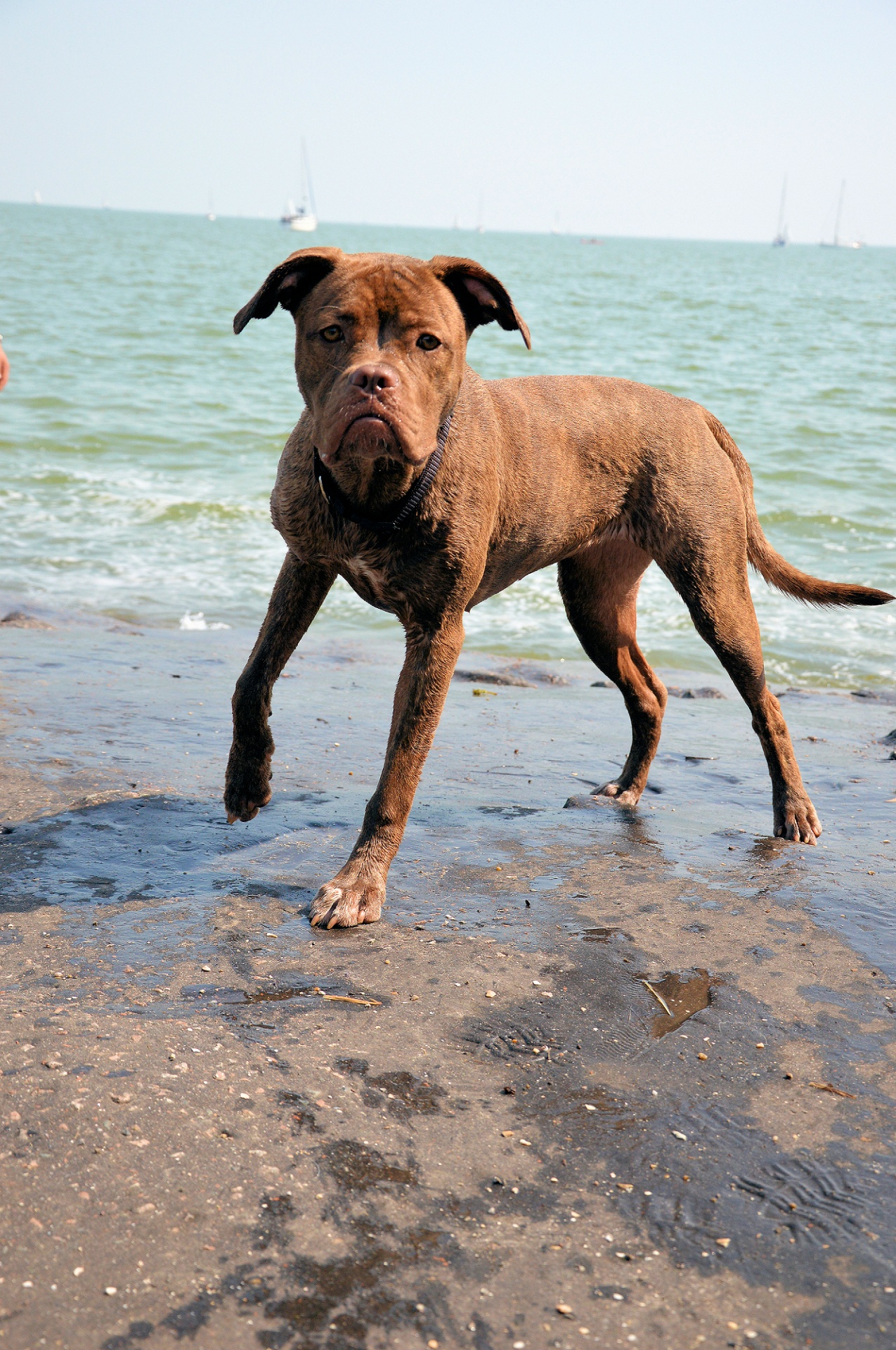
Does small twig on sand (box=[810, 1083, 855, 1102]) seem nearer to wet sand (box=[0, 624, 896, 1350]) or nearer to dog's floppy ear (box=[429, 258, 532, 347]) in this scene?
wet sand (box=[0, 624, 896, 1350])

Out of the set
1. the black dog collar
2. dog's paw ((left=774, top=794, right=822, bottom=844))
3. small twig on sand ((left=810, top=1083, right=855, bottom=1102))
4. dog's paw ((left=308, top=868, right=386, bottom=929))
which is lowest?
dog's paw ((left=774, top=794, right=822, bottom=844))

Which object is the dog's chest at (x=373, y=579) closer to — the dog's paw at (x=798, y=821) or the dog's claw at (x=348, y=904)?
the dog's claw at (x=348, y=904)

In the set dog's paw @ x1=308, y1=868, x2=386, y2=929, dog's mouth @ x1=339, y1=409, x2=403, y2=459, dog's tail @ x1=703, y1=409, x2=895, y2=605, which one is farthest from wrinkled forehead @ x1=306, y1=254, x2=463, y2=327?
dog's tail @ x1=703, y1=409, x2=895, y2=605

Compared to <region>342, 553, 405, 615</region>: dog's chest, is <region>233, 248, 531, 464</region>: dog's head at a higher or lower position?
higher

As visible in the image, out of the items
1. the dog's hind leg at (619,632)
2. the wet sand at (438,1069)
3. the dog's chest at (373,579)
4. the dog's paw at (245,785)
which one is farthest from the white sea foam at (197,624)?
the dog's chest at (373,579)

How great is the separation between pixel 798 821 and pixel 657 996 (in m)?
1.69

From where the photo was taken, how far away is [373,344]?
3.34 m

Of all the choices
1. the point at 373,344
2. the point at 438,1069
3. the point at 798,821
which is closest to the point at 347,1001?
the point at 438,1069

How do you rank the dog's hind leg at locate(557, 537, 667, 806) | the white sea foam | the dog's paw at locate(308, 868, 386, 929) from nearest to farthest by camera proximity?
1. the dog's paw at locate(308, 868, 386, 929)
2. the dog's hind leg at locate(557, 537, 667, 806)
3. the white sea foam

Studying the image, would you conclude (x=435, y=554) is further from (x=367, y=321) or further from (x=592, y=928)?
(x=592, y=928)

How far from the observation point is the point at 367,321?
3.34 m

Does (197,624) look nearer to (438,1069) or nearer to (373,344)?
(373,344)

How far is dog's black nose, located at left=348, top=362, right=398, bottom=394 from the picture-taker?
10.4 feet

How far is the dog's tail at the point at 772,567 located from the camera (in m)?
4.98
